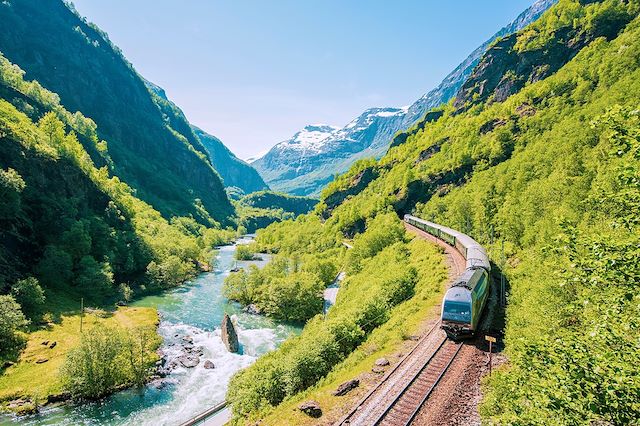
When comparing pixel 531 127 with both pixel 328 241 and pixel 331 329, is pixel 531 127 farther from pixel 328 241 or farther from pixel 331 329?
pixel 331 329

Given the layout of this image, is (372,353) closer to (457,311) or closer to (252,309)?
(457,311)

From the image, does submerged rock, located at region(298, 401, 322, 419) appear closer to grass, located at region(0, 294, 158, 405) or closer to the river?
the river

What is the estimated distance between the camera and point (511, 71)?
171 m

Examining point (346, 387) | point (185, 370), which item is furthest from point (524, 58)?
point (346, 387)

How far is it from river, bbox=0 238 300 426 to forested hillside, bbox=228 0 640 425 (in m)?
11.8

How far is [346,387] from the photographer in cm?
2561

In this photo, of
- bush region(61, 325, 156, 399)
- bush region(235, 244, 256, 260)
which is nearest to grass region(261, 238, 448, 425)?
bush region(61, 325, 156, 399)

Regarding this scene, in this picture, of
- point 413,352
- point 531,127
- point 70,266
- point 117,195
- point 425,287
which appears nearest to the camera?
point 413,352

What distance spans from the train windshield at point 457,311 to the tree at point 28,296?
6860 centimetres

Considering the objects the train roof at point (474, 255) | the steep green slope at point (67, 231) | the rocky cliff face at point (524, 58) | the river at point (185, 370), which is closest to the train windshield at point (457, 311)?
the train roof at point (474, 255)

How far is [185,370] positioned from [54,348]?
68.0 ft

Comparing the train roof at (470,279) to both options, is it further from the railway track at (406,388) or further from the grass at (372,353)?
the grass at (372,353)

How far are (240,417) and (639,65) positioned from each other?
11470 centimetres

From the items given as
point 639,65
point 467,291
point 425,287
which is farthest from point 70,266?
point 639,65
